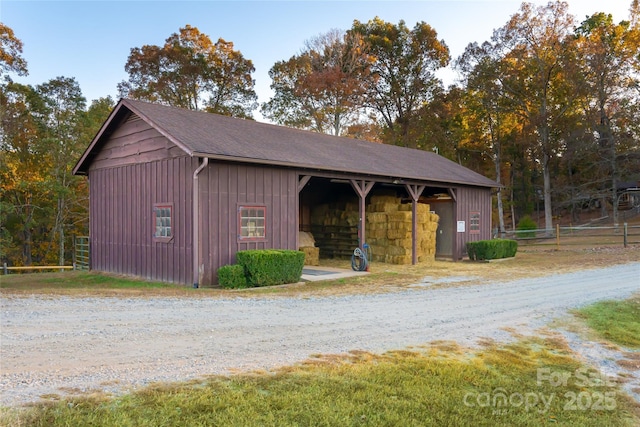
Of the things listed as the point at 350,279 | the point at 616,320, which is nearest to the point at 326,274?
the point at 350,279

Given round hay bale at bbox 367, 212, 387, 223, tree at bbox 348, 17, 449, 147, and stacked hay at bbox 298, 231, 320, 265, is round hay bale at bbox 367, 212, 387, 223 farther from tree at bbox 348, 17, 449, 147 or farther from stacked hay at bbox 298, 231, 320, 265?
tree at bbox 348, 17, 449, 147

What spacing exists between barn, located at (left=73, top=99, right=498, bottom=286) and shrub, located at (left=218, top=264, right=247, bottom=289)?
19.3 inches

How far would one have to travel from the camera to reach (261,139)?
14430 mm

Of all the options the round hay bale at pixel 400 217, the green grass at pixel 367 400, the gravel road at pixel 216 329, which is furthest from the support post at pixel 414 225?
the green grass at pixel 367 400

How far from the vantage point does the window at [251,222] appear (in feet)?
39.3

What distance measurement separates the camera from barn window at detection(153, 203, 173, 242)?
11.9 meters

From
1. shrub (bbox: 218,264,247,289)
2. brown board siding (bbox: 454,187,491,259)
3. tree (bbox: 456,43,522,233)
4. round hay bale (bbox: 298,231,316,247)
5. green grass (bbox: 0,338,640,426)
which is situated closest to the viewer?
green grass (bbox: 0,338,640,426)

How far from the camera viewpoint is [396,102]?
4038 cm

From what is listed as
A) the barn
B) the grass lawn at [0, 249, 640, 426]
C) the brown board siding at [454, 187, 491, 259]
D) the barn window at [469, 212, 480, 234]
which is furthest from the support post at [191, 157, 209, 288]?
the barn window at [469, 212, 480, 234]

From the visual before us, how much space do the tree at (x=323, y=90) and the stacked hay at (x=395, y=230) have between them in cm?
1818

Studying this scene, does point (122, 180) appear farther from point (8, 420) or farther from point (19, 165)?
point (19, 165)

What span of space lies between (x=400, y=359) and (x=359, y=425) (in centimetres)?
174

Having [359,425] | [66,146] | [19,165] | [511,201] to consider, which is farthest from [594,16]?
[359,425]

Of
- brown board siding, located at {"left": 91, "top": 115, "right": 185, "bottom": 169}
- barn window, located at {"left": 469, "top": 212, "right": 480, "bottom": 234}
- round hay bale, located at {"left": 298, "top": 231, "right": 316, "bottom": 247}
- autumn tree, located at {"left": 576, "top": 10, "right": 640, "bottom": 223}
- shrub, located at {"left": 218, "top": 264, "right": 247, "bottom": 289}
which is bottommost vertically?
shrub, located at {"left": 218, "top": 264, "right": 247, "bottom": 289}
